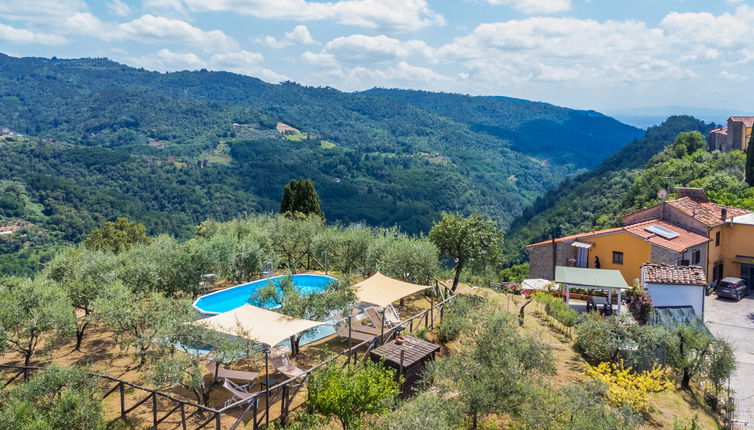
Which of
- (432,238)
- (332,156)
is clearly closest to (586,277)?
(432,238)

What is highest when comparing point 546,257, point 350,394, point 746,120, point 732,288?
point 746,120

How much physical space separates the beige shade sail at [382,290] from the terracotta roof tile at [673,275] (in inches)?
415

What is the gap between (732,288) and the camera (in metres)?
26.5

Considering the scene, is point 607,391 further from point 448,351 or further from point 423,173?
point 423,173

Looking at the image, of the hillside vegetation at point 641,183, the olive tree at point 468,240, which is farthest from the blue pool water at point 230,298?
the hillside vegetation at point 641,183

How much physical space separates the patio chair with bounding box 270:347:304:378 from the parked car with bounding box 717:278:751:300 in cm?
2475

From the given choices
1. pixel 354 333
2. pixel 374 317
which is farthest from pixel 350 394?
pixel 374 317

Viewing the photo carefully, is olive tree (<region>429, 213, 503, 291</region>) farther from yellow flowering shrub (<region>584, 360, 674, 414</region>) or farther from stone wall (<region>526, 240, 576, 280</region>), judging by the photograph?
yellow flowering shrub (<region>584, 360, 674, 414</region>)

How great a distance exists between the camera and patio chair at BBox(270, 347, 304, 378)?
41.4 ft

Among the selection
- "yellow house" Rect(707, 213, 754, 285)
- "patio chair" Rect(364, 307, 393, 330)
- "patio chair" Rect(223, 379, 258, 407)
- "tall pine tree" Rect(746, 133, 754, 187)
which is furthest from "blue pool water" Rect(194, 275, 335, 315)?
"tall pine tree" Rect(746, 133, 754, 187)

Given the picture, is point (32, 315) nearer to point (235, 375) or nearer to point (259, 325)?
point (235, 375)

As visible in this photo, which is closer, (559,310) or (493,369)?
(493,369)

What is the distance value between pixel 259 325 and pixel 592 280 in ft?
49.3

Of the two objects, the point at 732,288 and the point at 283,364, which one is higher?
the point at 283,364
